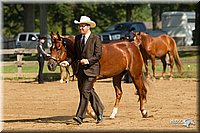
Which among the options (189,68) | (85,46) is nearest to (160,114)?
(85,46)

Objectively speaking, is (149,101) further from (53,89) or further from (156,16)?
(156,16)

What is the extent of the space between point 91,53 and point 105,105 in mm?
3716

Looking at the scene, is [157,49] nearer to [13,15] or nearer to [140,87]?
[140,87]

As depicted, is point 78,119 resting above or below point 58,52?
below

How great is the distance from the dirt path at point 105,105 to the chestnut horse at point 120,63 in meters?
0.66

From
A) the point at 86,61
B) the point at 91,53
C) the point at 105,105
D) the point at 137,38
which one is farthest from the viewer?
the point at 137,38

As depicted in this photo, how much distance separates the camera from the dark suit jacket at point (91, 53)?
1019 centimetres

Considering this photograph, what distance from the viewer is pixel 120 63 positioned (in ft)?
36.8

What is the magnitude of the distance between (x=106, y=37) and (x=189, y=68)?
30.2 ft

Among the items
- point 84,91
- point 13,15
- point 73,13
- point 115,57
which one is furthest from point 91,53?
point 73,13

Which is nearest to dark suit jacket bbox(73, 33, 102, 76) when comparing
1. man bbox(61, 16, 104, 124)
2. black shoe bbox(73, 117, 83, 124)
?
man bbox(61, 16, 104, 124)

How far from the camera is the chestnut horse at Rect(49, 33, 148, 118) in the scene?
10.9 metres

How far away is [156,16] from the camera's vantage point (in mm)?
49594

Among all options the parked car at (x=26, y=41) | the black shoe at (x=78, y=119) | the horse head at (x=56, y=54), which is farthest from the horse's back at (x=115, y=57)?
the parked car at (x=26, y=41)
